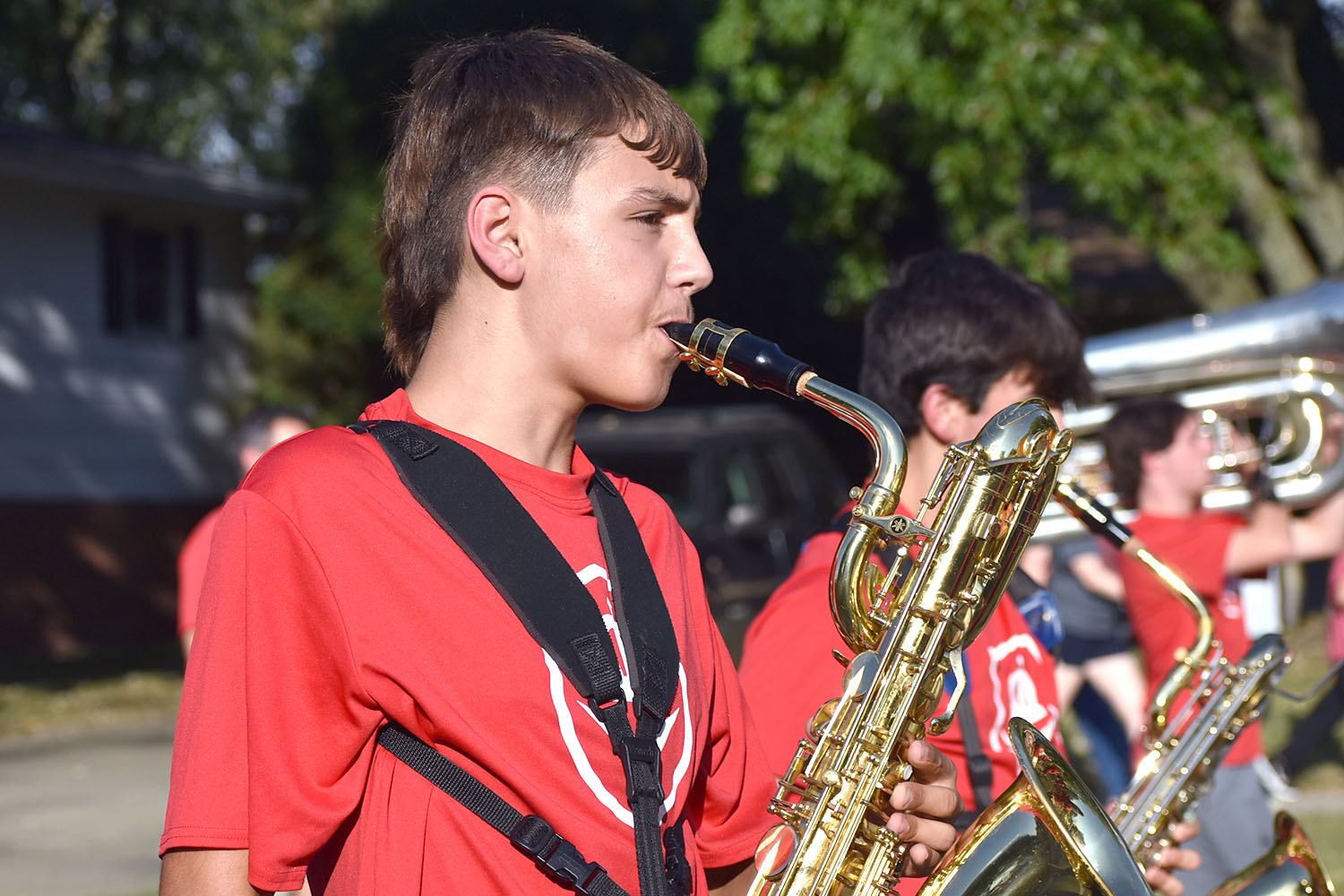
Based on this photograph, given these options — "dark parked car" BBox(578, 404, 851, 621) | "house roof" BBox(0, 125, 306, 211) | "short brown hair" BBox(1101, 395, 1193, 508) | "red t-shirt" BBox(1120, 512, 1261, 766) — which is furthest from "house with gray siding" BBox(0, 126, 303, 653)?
"red t-shirt" BBox(1120, 512, 1261, 766)

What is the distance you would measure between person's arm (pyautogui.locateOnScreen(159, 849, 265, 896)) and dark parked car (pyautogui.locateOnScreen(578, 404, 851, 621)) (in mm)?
7984

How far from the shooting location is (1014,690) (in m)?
2.51

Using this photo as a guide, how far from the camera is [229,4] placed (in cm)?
2272

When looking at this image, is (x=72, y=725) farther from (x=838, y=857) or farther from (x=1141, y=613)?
(x=838, y=857)

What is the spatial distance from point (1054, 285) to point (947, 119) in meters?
1.67

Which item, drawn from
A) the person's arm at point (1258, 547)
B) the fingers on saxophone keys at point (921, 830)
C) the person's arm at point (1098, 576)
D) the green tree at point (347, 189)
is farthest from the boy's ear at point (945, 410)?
the green tree at point (347, 189)

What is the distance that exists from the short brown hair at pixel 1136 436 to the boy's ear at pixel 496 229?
3703mm

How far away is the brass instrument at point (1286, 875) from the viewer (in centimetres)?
291

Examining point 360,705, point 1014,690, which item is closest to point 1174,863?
point 1014,690

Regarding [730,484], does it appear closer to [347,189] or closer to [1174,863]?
[1174,863]

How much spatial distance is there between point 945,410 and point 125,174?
14902 millimetres

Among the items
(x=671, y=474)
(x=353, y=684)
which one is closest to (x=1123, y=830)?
(x=353, y=684)

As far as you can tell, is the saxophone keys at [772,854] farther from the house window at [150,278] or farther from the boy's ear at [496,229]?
the house window at [150,278]

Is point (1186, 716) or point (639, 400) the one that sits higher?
point (639, 400)
